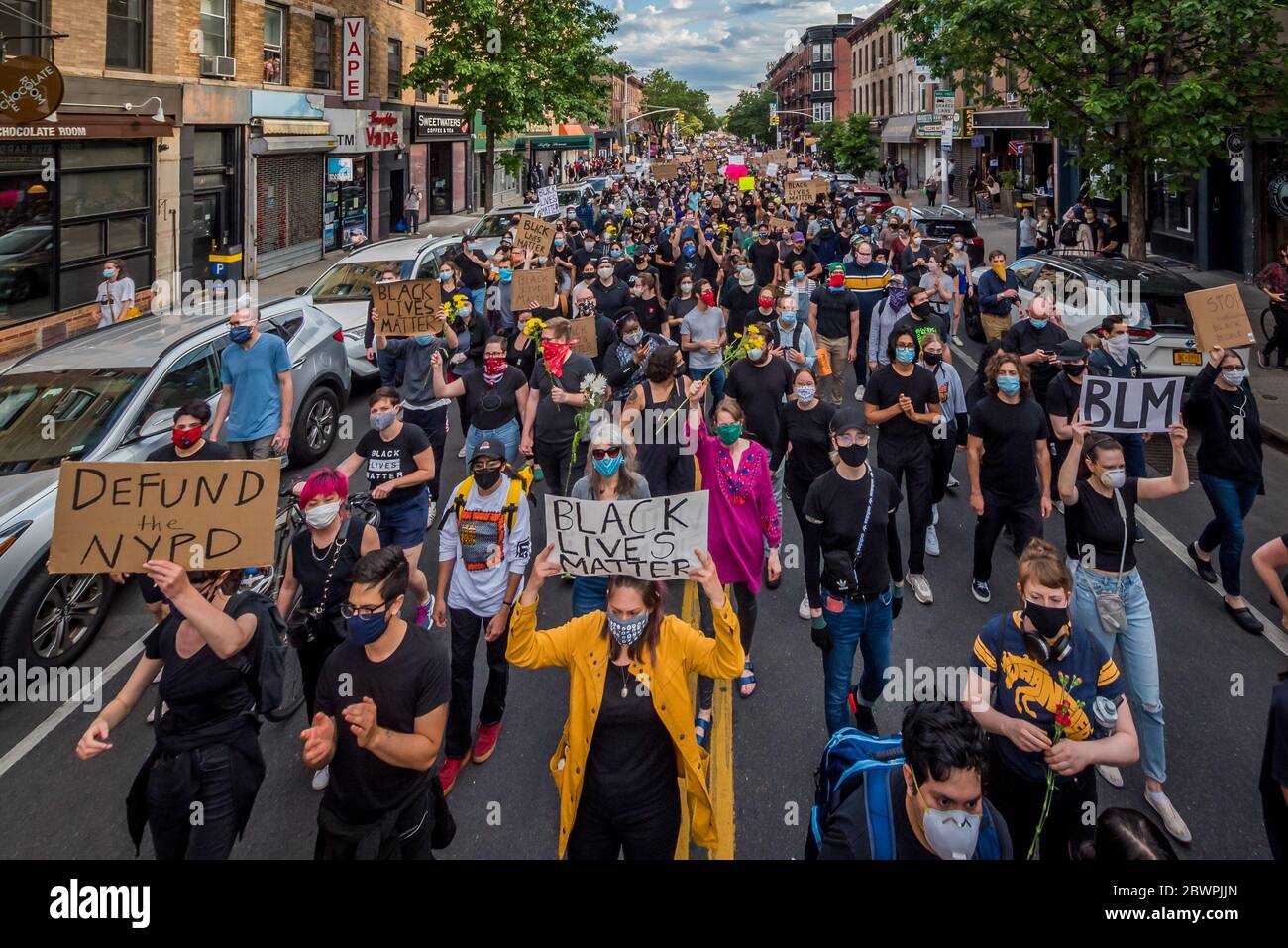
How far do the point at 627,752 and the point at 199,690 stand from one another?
5.73ft

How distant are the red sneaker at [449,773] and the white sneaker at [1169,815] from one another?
367 cm

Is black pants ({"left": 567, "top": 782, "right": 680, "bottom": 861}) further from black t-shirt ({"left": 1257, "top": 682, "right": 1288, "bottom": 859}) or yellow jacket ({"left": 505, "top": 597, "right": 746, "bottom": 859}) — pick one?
black t-shirt ({"left": 1257, "top": 682, "right": 1288, "bottom": 859})

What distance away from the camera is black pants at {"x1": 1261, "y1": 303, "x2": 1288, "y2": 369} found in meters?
13.3

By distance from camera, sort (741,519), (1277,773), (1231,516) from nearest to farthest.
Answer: (1277,773)
(741,519)
(1231,516)

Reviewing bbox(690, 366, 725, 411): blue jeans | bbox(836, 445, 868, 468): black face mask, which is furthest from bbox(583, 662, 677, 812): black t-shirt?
bbox(690, 366, 725, 411): blue jeans

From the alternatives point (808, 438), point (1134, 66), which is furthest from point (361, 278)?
point (1134, 66)

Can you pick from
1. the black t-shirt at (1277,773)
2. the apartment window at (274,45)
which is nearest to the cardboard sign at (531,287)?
the black t-shirt at (1277,773)

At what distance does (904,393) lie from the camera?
690cm

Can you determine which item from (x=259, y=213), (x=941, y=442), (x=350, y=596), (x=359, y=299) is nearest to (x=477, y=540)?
(x=350, y=596)

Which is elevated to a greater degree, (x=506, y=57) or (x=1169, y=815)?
(x=506, y=57)

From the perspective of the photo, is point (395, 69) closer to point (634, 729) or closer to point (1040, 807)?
point (634, 729)

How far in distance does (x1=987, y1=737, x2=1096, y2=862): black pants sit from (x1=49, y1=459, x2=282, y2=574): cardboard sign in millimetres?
3402

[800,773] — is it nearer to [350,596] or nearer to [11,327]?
[350,596]

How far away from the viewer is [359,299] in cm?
1339
